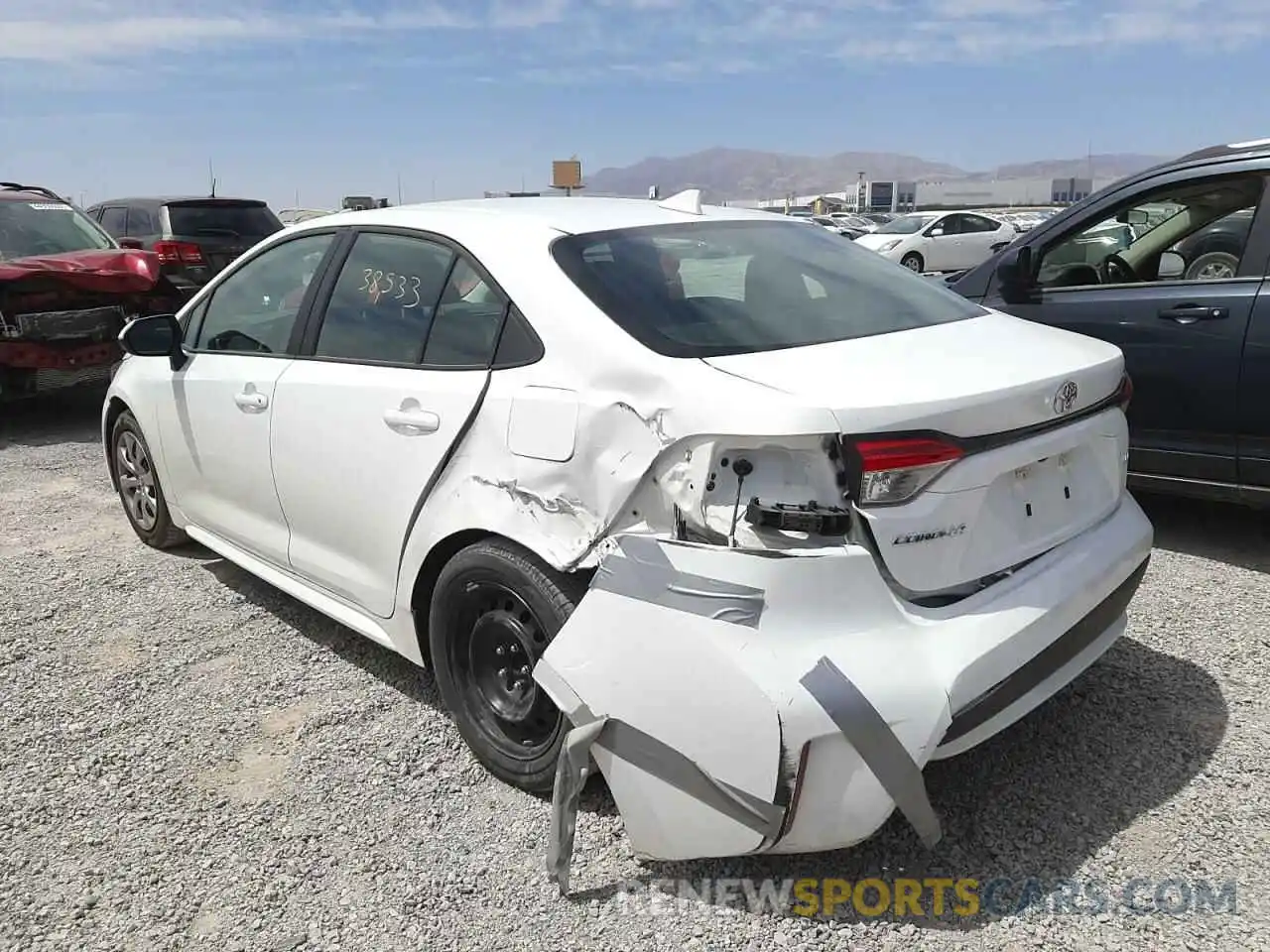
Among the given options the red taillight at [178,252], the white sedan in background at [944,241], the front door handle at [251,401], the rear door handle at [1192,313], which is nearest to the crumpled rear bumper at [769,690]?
the front door handle at [251,401]

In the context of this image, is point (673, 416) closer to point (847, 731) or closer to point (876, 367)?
point (876, 367)

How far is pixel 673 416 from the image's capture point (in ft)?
7.34

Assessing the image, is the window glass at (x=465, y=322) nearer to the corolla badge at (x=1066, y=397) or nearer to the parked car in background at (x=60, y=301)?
the corolla badge at (x=1066, y=397)

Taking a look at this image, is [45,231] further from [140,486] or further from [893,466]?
[893,466]

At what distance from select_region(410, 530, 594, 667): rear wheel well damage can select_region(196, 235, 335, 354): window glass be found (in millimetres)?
1137

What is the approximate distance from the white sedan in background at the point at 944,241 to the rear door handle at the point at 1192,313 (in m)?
19.9

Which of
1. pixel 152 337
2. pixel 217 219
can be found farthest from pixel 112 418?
pixel 217 219

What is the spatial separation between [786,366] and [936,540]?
0.52 m

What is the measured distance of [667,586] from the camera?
86.8 inches

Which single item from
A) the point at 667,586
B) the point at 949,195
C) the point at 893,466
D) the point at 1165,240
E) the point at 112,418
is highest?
the point at 949,195

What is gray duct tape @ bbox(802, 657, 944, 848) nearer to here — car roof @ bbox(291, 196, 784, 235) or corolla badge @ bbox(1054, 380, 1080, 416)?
corolla badge @ bbox(1054, 380, 1080, 416)

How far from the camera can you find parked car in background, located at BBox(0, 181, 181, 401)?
7.00 metres

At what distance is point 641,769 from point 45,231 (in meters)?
8.02

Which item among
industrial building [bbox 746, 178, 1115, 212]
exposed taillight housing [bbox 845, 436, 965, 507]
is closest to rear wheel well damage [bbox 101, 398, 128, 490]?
exposed taillight housing [bbox 845, 436, 965, 507]
